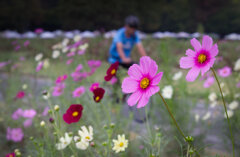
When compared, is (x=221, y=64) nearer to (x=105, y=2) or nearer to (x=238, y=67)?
(x=238, y=67)

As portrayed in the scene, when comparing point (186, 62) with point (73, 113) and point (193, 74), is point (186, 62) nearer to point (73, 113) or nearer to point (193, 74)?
point (193, 74)

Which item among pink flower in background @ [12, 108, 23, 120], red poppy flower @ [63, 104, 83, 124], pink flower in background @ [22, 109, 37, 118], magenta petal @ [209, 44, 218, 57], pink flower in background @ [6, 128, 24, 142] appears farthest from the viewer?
pink flower in background @ [12, 108, 23, 120]

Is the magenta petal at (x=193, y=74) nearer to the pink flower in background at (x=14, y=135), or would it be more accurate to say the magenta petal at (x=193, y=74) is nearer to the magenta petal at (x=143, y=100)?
the magenta petal at (x=143, y=100)

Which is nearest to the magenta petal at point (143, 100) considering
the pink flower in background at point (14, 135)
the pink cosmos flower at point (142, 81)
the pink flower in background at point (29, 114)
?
the pink cosmos flower at point (142, 81)

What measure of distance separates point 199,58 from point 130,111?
1369 mm

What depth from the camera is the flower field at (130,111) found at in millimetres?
649

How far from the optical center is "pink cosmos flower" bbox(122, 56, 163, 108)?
2.01 ft

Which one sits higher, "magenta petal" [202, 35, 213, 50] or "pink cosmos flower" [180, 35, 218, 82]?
"magenta petal" [202, 35, 213, 50]

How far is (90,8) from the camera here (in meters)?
12.9

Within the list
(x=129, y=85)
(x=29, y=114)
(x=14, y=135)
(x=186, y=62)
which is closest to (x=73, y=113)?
(x=129, y=85)

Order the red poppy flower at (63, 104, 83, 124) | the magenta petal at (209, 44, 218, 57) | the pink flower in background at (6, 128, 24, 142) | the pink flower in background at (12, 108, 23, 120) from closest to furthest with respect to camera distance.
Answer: the magenta petal at (209, 44, 218, 57) → the red poppy flower at (63, 104, 83, 124) → the pink flower in background at (6, 128, 24, 142) → the pink flower in background at (12, 108, 23, 120)

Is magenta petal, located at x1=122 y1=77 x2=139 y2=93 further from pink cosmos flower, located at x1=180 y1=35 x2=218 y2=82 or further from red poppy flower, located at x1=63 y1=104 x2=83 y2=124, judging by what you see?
red poppy flower, located at x1=63 y1=104 x2=83 y2=124

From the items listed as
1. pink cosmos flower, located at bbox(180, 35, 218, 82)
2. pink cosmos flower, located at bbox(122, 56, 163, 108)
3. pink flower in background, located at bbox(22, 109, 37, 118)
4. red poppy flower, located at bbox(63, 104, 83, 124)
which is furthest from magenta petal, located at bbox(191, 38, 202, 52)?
pink flower in background, located at bbox(22, 109, 37, 118)

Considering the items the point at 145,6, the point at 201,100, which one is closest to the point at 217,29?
the point at 145,6
